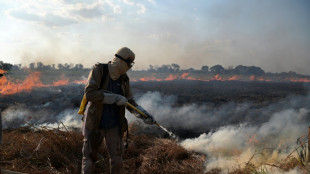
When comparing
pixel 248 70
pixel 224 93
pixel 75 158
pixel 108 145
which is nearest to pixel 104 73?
pixel 108 145

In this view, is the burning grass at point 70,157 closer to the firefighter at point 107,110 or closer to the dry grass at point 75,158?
the dry grass at point 75,158

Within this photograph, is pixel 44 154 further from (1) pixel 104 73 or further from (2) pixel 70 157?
(1) pixel 104 73

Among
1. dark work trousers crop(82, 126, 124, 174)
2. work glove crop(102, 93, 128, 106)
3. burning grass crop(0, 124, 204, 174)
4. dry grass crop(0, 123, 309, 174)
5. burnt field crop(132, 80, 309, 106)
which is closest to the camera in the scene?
work glove crop(102, 93, 128, 106)

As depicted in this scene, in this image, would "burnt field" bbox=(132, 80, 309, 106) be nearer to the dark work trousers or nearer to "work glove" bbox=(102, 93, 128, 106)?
the dark work trousers

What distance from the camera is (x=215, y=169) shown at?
4.91 m

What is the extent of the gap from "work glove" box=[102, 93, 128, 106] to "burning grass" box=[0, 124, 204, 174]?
1.89 m

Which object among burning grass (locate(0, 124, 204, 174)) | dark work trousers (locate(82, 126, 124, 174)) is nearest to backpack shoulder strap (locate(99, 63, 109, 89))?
dark work trousers (locate(82, 126, 124, 174))

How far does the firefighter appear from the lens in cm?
324

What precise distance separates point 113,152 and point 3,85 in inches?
763

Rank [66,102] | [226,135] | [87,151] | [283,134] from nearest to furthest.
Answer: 1. [87,151]
2. [283,134]
3. [226,135]
4. [66,102]

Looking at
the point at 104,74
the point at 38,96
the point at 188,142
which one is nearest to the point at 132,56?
the point at 104,74

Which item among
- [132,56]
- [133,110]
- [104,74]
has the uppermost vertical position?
[132,56]

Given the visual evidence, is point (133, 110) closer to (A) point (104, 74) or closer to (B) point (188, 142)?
(A) point (104, 74)

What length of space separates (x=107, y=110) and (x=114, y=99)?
0.25 meters
